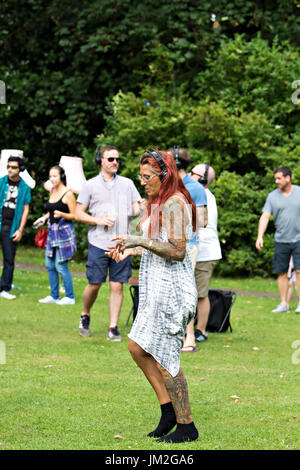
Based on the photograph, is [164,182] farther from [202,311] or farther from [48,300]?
[48,300]

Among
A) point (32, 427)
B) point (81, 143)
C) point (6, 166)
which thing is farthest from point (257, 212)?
point (32, 427)

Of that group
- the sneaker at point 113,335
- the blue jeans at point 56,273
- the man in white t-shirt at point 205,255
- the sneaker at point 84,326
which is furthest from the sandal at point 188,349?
the blue jeans at point 56,273

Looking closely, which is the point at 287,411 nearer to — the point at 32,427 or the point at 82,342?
the point at 32,427

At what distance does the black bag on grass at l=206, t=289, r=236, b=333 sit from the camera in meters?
10.1

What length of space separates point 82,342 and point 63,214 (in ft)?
9.06

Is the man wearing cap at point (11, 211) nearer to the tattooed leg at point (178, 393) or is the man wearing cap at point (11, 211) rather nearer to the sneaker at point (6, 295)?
→ the sneaker at point (6, 295)

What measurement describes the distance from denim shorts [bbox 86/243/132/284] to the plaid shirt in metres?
2.60

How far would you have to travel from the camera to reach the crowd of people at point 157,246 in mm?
5215

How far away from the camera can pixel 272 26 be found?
1905 cm

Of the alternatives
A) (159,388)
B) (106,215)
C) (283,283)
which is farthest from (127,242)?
(283,283)

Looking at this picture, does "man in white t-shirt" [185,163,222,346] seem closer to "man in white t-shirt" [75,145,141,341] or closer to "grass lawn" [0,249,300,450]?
"grass lawn" [0,249,300,450]

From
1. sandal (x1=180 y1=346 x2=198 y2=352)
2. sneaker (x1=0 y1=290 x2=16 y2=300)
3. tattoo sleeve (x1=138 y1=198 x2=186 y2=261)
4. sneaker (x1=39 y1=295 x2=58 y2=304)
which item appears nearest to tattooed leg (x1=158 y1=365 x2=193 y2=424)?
tattoo sleeve (x1=138 y1=198 x2=186 y2=261)

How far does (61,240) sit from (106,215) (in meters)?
2.90

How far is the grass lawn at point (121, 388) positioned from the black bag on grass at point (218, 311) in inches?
5.5
